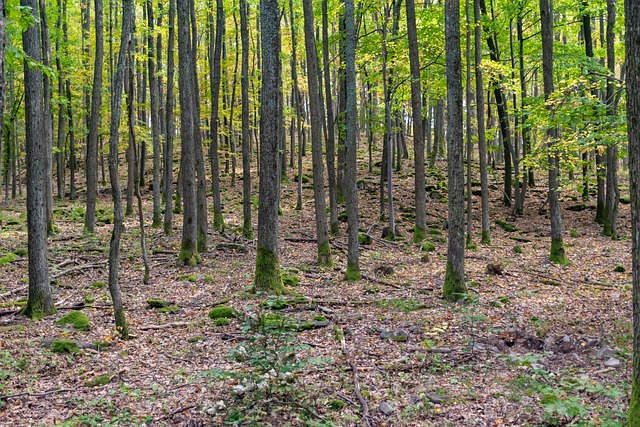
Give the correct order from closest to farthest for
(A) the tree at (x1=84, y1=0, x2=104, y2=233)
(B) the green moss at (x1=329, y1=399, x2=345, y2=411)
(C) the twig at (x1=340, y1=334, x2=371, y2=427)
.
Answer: (C) the twig at (x1=340, y1=334, x2=371, y2=427), (B) the green moss at (x1=329, y1=399, x2=345, y2=411), (A) the tree at (x1=84, y1=0, x2=104, y2=233)

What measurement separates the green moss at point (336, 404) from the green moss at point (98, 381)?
2.87 metres

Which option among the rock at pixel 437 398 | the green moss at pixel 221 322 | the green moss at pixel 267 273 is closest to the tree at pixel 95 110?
the green moss at pixel 267 273

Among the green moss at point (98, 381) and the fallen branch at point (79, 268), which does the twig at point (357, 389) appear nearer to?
the green moss at point (98, 381)

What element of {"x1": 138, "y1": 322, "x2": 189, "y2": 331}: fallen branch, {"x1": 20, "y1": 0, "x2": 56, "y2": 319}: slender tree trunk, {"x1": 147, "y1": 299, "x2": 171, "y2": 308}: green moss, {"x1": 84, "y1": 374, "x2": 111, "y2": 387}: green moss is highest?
{"x1": 20, "y1": 0, "x2": 56, "y2": 319}: slender tree trunk

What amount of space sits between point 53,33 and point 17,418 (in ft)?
55.5

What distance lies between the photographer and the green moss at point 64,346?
659 centimetres

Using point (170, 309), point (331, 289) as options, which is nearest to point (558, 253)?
point (331, 289)

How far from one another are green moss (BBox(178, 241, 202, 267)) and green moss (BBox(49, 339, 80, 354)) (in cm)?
616

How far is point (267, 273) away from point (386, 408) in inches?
196

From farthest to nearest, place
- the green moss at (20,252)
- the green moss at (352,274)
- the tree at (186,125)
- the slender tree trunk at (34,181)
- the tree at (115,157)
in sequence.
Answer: the green moss at (20,252)
the tree at (186,125)
the green moss at (352,274)
the slender tree trunk at (34,181)
the tree at (115,157)

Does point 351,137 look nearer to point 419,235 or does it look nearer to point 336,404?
point 419,235

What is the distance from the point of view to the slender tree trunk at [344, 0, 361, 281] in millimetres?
10805

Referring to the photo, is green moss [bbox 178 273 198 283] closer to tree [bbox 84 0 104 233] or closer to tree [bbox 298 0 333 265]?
tree [bbox 298 0 333 265]

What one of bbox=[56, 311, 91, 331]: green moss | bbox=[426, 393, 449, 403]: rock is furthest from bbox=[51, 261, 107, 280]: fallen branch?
bbox=[426, 393, 449, 403]: rock
